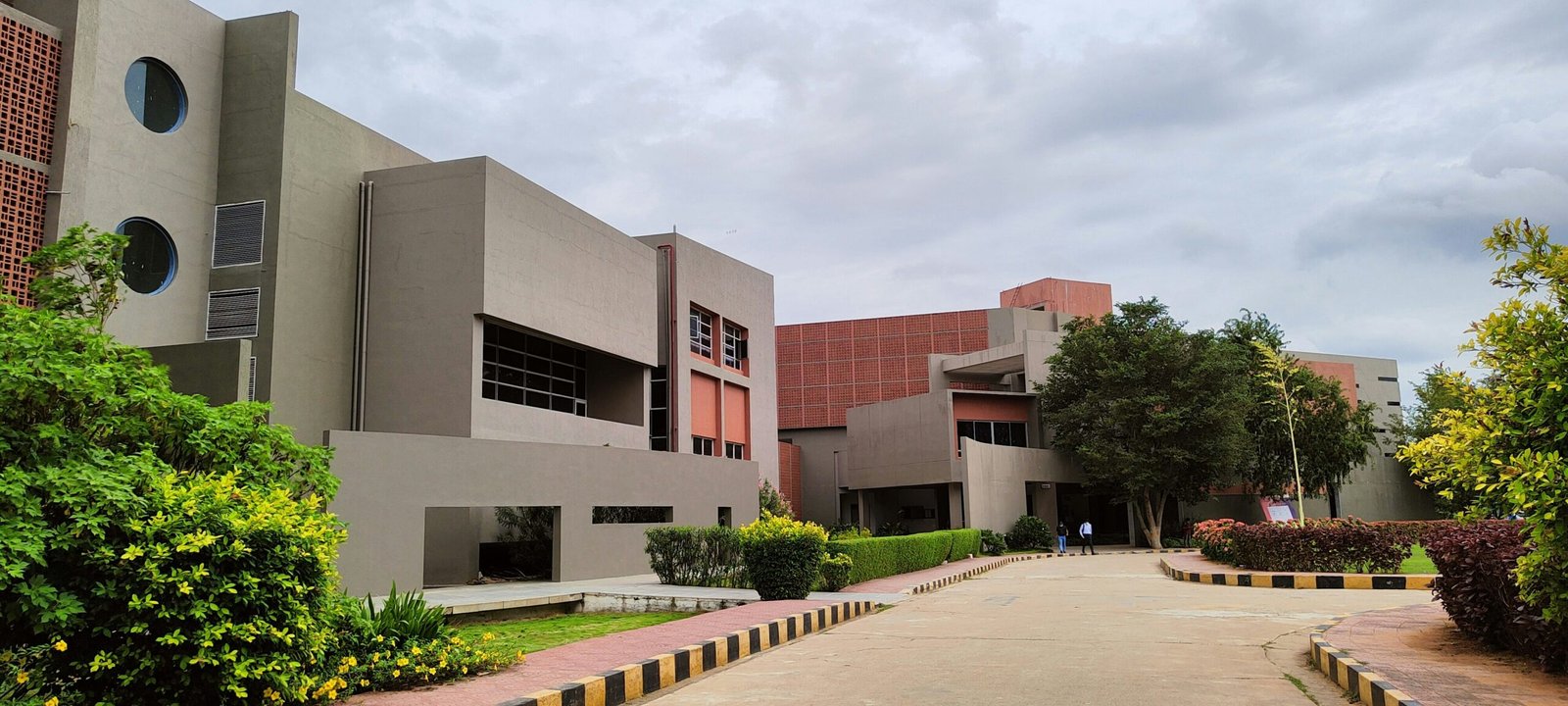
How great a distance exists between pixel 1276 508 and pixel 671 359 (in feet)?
97.5

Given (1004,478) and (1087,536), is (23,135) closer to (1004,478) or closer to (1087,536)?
(1004,478)

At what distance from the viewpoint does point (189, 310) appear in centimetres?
2128

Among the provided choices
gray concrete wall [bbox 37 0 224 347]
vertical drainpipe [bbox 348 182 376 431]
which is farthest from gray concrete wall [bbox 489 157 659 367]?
gray concrete wall [bbox 37 0 224 347]

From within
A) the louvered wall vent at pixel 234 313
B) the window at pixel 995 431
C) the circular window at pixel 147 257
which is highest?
the circular window at pixel 147 257

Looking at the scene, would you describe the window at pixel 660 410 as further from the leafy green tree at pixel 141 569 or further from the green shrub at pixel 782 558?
the leafy green tree at pixel 141 569

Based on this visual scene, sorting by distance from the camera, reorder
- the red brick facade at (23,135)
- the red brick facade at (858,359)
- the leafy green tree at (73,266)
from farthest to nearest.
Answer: the red brick facade at (858,359) → the red brick facade at (23,135) → the leafy green tree at (73,266)

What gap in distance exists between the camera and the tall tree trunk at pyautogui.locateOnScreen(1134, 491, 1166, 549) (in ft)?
146

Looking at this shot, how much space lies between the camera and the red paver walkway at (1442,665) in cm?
655

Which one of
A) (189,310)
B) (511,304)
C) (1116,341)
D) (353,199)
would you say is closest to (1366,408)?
(1116,341)

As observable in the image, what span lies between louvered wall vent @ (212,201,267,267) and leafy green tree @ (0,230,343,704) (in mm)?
15544

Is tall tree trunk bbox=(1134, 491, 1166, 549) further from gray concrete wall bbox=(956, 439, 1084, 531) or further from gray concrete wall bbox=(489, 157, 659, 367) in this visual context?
gray concrete wall bbox=(489, 157, 659, 367)

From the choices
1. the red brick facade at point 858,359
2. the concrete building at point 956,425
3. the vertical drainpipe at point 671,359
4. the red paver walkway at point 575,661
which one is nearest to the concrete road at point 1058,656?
the red paver walkway at point 575,661

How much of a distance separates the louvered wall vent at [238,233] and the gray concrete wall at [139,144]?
25 cm

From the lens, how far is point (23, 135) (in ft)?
57.8
